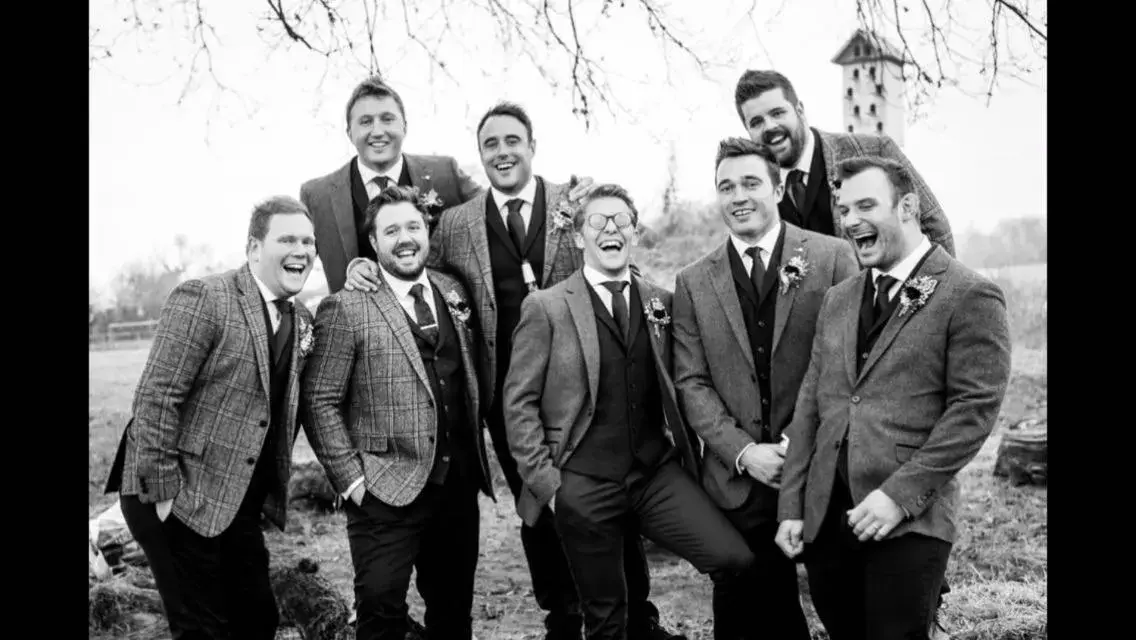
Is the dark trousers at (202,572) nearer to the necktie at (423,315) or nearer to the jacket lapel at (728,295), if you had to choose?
the necktie at (423,315)

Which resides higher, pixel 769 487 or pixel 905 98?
pixel 905 98

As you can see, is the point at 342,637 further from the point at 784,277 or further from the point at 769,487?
the point at 784,277

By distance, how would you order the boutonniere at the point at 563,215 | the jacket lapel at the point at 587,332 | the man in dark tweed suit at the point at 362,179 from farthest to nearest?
the man in dark tweed suit at the point at 362,179, the boutonniere at the point at 563,215, the jacket lapel at the point at 587,332

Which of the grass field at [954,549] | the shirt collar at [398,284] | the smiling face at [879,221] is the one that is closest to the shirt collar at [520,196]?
the shirt collar at [398,284]

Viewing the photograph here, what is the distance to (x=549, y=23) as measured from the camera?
7.15 metres

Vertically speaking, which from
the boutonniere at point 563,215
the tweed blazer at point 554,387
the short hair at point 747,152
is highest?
the short hair at point 747,152

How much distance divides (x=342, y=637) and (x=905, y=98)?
525 centimetres

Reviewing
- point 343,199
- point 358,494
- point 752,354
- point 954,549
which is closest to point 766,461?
point 752,354

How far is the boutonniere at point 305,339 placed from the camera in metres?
4.95

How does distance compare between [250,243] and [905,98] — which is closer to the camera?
[250,243]

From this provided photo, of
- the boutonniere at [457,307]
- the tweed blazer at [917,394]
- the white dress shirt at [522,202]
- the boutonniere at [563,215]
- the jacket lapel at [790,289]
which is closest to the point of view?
the tweed blazer at [917,394]

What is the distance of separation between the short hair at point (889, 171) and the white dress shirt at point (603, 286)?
1127mm

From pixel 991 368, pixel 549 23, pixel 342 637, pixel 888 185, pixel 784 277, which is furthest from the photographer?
pixel 549 23
